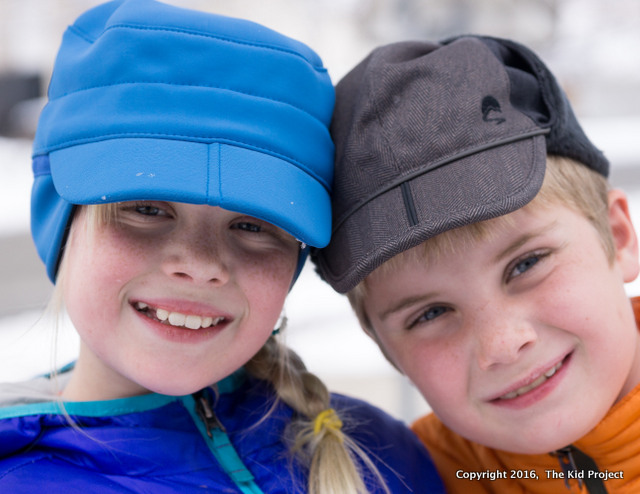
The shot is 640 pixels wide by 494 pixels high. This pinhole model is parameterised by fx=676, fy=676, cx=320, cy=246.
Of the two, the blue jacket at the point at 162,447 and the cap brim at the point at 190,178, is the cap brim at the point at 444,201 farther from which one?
the blue jacket at the point at 162,447

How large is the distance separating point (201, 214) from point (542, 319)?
0.51 m

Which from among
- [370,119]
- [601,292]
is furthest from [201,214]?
[601,292]

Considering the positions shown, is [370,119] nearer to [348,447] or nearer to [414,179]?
[414,179]

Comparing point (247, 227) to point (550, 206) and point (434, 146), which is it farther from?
point (550, 206)

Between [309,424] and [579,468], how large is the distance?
1.43ft

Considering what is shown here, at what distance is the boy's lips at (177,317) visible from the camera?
3.05 feet

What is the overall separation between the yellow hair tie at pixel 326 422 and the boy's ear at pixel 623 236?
524 millimetres

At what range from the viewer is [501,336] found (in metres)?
Answer: 0.96

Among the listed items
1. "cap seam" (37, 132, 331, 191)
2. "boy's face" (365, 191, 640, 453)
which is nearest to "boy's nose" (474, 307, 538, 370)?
"boy's face" (365, 191, 640, 453)

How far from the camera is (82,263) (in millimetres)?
914

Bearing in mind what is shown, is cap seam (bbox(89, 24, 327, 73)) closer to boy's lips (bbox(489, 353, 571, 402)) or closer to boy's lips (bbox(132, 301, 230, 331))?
boy's lips (bbox(132, 301, 230, 331))

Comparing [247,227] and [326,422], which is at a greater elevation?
[247,227]

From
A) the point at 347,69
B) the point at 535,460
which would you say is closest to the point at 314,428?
the point at 535,460

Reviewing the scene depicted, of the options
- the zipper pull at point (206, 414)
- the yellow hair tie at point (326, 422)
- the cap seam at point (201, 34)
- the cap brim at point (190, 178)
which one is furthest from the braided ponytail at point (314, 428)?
the cap seam at point (201, 34)
